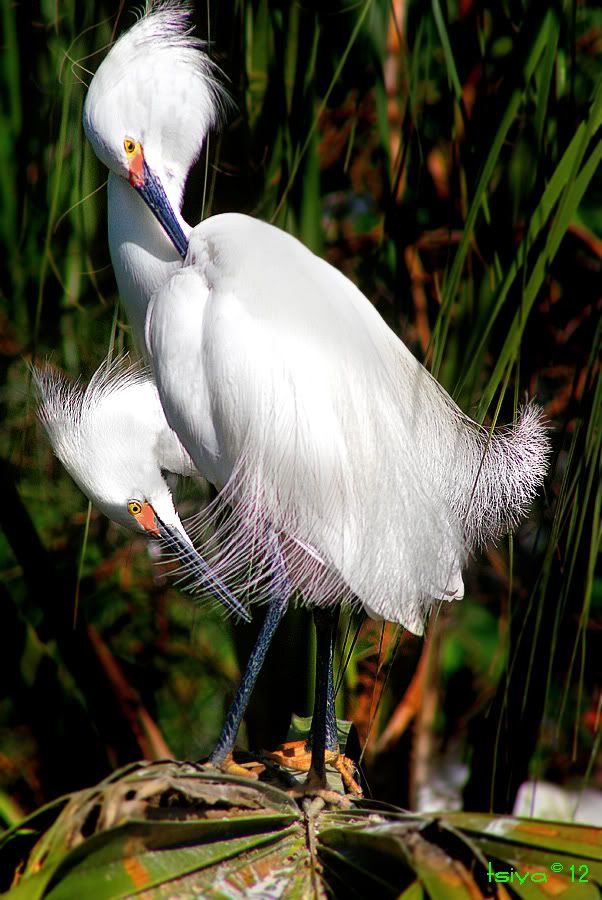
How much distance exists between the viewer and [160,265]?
108 cm

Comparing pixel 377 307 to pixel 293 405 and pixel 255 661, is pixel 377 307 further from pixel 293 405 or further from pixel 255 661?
pixel 255 661

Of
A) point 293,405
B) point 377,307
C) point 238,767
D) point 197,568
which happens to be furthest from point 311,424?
point 377,307

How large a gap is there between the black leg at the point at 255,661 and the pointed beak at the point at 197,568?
1.4 inches

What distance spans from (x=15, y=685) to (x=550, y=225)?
54.2 inches

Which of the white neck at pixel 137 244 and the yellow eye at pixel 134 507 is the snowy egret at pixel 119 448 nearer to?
the yellow eye at pixel 134 507

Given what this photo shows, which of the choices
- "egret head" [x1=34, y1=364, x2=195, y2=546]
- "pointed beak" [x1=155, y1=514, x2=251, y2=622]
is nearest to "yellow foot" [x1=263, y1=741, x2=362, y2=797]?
"pointed beak" [x1=155, y1=514, x2=251, y2=622]

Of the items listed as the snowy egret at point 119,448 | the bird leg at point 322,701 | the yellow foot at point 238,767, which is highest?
the snowy egret at point 119,448

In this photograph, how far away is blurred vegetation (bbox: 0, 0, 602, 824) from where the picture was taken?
70cm

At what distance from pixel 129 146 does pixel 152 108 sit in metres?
0.05

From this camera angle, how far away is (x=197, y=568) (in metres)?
1.07

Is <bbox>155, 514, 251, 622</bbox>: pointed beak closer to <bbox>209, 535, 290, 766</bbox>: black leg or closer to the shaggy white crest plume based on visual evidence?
<bbox>209, 535, 290, 766</bbox>: black leg

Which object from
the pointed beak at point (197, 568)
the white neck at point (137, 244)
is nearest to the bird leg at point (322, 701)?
the pointed beak at point (197, 568)

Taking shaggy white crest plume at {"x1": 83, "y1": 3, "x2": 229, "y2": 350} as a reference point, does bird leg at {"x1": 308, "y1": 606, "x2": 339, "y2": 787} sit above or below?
below

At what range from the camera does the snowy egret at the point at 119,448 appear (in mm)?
1149
